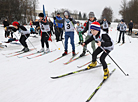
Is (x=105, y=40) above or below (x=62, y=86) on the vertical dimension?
above

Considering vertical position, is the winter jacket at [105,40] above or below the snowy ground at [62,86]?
above

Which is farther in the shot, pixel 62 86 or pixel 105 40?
pixel 105 40

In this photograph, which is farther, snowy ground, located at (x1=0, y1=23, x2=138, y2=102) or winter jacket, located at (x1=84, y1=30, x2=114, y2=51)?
winter jacket, located at (x1=84, y1=30, x2=114, y2=51)

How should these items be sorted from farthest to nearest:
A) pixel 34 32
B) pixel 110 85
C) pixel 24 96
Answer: pixel 34 32
pixel 110 85
pixel 24 96

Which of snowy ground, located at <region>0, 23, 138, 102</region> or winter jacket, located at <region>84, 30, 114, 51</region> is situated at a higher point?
winter jacket, located at <region>84, 30, 114, 51</region>

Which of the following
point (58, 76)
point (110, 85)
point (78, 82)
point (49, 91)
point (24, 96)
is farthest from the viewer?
point (58, 76)

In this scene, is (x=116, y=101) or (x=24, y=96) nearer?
(x=116, y=101)

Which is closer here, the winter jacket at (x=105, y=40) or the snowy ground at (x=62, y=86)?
the snowy ground at (x=62, y=86)

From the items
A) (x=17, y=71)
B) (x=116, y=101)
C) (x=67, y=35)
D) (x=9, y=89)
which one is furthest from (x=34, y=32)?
(x=116, y=101)

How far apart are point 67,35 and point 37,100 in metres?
3.55

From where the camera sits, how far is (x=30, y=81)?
327 centimetres

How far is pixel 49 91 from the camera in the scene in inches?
109

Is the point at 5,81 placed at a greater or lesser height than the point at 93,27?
lesser

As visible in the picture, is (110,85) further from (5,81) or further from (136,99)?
(5,81)
